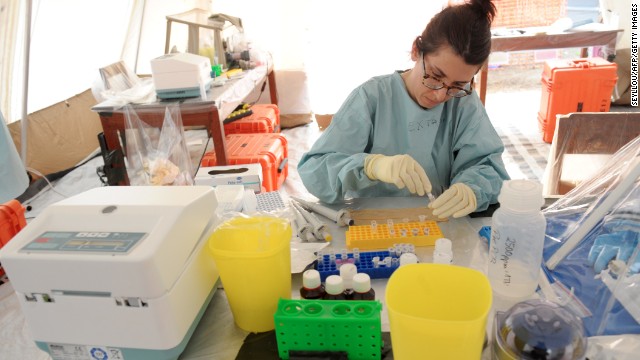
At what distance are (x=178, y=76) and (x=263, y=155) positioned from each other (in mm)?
578

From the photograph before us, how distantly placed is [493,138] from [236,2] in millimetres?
2834

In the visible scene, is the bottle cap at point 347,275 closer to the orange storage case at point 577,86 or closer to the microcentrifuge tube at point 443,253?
the microcentrifuge tube at point 443,253

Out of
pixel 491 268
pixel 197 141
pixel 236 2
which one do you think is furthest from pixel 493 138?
pixel 236 2

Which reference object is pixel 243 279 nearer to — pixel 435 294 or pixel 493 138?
pixel 435 294

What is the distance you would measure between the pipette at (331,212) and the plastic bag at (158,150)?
1162 mm

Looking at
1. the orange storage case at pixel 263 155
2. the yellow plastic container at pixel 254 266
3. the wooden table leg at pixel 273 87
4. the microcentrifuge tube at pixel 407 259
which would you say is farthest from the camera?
the wooden table leg at pixel 273 87

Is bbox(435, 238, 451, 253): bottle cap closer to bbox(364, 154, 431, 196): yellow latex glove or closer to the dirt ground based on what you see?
bbox(364, 154, 431, 196): yellow latex glove

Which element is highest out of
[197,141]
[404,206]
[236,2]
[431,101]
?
[236,2]

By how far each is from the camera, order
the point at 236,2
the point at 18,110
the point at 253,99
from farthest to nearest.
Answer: the point at 253,99, the point at 236,2, the point at 18,110

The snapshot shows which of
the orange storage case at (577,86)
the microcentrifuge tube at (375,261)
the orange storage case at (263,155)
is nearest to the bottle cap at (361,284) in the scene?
the microcentrifuge tube at (375,261)

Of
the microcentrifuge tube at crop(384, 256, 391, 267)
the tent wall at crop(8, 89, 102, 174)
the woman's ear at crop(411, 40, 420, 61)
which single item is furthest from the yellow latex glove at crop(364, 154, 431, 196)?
the tent wall at crop(8, 89, 102, 174)

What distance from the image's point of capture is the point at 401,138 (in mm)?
1276

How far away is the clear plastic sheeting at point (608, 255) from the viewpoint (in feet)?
2.13

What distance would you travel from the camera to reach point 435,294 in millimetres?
598
